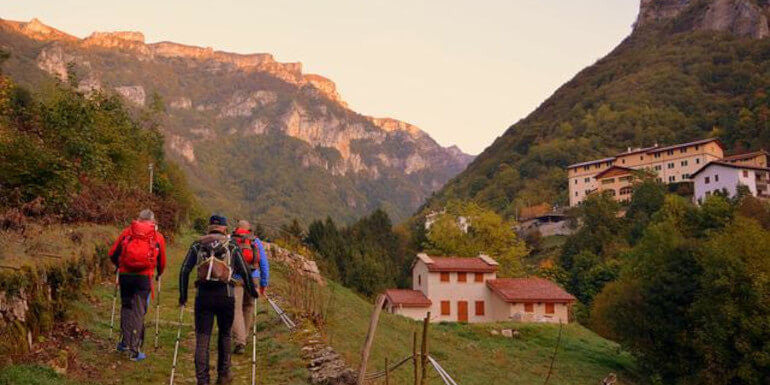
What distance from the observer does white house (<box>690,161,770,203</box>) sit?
102375 millimetres

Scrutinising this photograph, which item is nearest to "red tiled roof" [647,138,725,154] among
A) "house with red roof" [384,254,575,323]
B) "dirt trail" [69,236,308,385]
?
"house with red roof" [384,254,575,323]

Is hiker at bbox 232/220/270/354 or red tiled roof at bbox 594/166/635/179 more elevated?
red tiled roof at bbox 594/166/635/179

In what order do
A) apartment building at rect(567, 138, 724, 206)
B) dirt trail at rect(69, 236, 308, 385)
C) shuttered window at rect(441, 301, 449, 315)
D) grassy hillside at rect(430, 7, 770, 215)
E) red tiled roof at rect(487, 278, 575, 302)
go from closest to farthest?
dirt trail at rect(69, 236, 308, 385) < red tiled roof at rect(487, 278, 575, 302) < shuttered window at rect(441, 301, 449, 315) < apartment building at rect(567, 138, 724, 206) < grassy hillside at rect(430, 7, 770, 215)

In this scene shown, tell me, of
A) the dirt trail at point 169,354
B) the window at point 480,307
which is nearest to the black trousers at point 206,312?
the dirt trail at point 169,354

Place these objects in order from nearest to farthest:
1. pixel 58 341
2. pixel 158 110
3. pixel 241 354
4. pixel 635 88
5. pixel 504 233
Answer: pixel 58 341 < pixel 241 354 < pixel 158 110 < pixel 504 233 < pixel 635 88

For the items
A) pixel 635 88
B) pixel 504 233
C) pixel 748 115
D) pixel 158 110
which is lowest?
pixel 504 233

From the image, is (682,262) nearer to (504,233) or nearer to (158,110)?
(504,233)

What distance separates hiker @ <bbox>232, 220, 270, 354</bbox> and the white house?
337ft

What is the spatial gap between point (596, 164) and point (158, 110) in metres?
105

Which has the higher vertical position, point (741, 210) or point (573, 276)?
point (741, 210)

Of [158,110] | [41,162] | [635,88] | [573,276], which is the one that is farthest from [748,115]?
[41,162]

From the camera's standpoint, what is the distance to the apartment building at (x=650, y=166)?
394 ft

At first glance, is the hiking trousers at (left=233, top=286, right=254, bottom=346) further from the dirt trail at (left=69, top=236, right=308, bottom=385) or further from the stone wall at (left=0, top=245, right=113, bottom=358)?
the stone wall at (left=0, top=245, right=113, bottom=358)

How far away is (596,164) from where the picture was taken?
5276 inches
